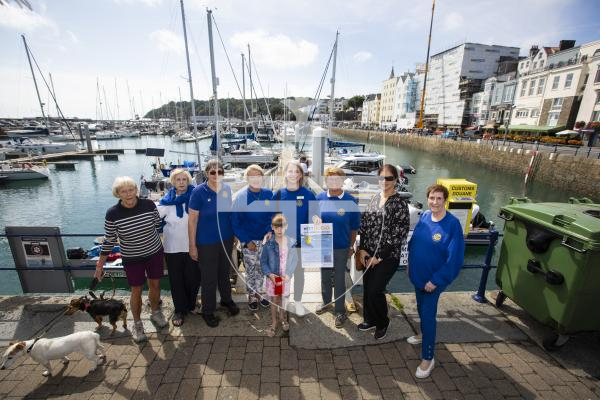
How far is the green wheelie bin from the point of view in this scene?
2682 mm

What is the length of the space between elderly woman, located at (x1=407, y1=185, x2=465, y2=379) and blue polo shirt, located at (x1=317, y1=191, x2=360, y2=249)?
713mm

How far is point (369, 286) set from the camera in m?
3.26

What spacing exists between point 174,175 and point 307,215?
5.37 ft

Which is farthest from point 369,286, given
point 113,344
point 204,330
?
point 113,344

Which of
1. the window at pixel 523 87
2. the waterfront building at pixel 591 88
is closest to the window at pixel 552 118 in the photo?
the waterfront building at pixel 591 88

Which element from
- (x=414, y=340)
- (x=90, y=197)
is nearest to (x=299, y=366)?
(x=414, y=340)

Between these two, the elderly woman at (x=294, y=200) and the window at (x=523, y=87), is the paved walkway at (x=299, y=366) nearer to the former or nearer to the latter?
the elderly woman at (x=294, y=200)

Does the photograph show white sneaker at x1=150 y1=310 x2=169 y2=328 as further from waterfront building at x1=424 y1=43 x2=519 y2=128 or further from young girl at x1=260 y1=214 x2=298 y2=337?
waterfront building at x1=424 y1=43 x2=519 y2=128

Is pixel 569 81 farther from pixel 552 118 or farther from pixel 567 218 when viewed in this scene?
pixel 567 218

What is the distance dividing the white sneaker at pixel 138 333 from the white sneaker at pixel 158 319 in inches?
6.3

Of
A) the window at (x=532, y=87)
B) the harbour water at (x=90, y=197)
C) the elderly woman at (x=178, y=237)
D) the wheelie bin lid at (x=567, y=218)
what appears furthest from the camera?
the window at (x=532, y=87)

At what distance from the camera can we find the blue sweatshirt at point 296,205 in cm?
326

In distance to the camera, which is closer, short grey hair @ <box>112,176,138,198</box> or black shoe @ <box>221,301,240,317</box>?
short grey hair @ <box>112,176,138,198</box>

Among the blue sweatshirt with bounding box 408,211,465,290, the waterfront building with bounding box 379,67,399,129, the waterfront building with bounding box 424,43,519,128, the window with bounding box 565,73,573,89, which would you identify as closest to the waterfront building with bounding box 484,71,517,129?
the waterfront building with bounding box 424,43,519,128
